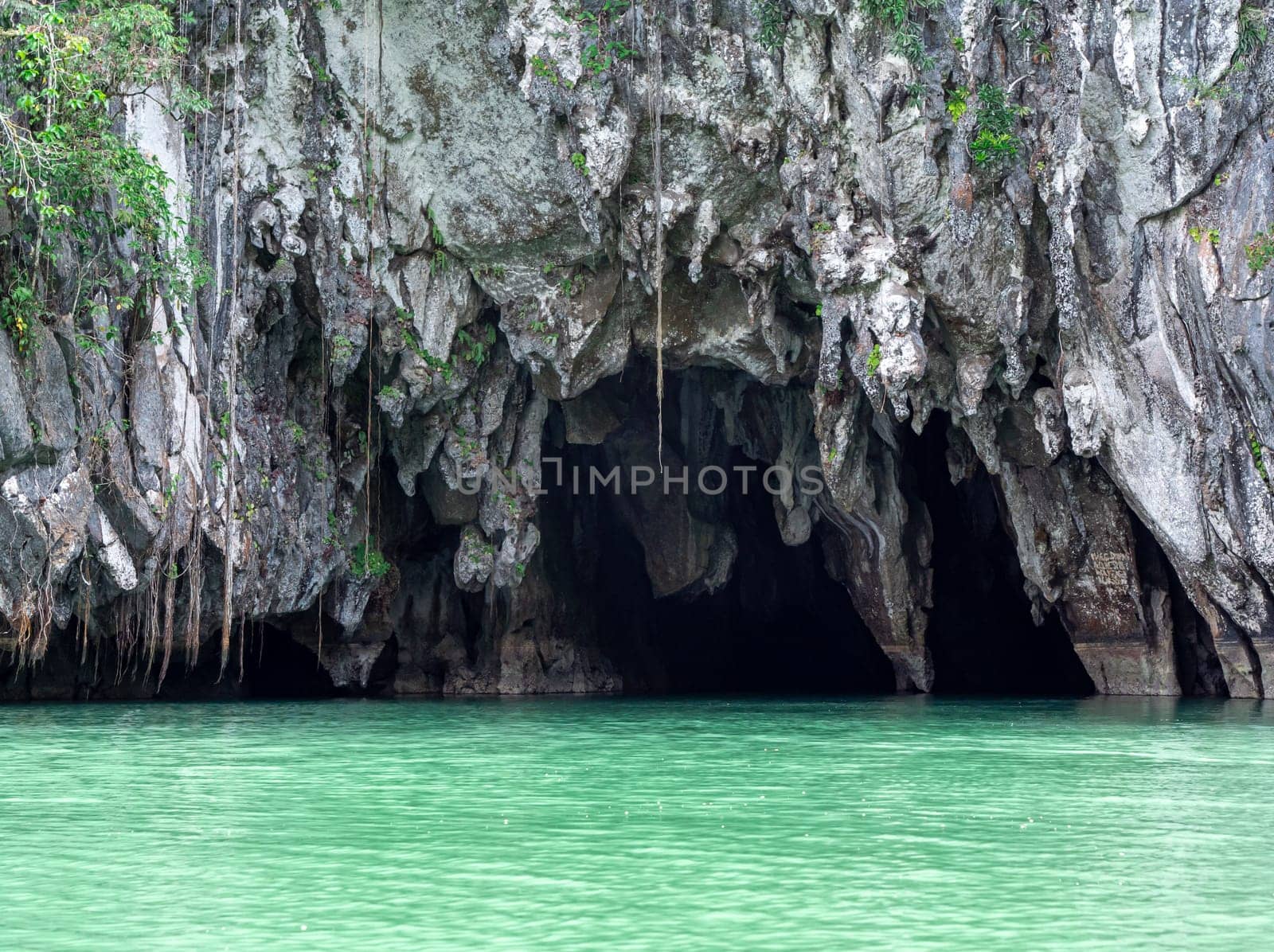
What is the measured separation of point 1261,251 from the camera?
16.9 m

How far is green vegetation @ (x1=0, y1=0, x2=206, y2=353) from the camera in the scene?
605 inches

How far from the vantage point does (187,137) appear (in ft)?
61.0

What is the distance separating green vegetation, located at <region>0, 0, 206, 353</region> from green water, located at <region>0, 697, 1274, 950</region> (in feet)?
18.5

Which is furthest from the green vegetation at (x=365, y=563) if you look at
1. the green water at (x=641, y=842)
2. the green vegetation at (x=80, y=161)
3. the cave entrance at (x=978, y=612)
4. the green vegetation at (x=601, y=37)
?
the cave entrance at (x=978, y=612)

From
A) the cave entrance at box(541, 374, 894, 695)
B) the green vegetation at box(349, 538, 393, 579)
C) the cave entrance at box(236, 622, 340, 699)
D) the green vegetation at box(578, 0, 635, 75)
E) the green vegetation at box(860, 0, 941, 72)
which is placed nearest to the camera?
the green vegetation at box(860, 0, 941, 72)

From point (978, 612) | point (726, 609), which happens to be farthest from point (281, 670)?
point (978, 612)

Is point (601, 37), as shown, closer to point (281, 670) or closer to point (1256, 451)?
point (1256, 451)

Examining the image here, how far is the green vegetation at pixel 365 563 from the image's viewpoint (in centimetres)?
2177

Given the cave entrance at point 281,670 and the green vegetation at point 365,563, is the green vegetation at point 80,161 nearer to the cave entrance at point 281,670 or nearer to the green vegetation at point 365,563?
the green vegetation at point 365,563

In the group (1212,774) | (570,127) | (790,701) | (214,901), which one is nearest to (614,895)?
(214,901)

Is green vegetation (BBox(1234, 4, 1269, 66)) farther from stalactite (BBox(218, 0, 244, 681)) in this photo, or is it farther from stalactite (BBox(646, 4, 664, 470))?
Result: stalactite (BBox(218, 0, 244, 681))

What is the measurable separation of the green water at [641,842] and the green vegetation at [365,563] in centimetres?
827

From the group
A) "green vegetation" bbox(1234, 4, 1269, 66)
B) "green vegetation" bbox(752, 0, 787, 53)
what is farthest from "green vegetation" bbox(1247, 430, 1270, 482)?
"green vegetation" bbox(752, 0, 787, 53)
